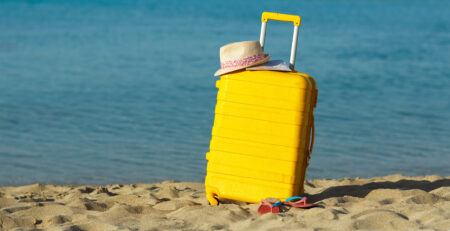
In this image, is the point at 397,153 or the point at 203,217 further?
the point at 397,153

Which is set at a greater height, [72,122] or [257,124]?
[257,124]

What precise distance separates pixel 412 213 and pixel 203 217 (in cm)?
130

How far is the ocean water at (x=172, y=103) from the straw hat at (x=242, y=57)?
252cm

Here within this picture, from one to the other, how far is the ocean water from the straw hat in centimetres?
252

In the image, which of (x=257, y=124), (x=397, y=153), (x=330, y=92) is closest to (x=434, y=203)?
(x=257, y=124)

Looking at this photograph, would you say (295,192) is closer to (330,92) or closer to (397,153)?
(397,153)

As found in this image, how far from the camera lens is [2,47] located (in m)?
17.5

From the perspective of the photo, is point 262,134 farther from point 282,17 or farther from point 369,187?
point 369,187

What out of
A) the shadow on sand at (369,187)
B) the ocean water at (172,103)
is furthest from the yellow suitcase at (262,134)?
the ocean water at (172,103)

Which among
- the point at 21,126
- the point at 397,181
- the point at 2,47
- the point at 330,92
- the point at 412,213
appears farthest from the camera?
the point at 2,47

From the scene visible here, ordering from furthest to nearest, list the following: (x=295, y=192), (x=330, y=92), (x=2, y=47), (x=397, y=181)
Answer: (x=2, y=47)
(x=330, y=92)
(x=397, y=181)
(x=295, y=192)

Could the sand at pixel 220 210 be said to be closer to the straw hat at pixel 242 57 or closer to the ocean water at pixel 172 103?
the straw hat at pixel 242 57

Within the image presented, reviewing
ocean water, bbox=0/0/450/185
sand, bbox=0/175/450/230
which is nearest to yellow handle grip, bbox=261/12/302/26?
sand, bbox=0/175/450/230

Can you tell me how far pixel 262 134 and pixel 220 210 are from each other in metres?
0.56
